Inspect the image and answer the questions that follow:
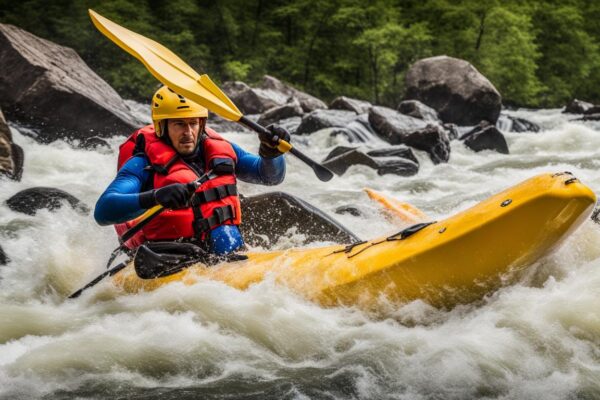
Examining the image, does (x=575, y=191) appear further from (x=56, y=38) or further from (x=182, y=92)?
(x=56, y=38)

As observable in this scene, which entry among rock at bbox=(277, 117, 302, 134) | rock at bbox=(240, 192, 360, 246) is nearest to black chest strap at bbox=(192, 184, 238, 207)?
rock at bbox=(240, 192, 360, 246)

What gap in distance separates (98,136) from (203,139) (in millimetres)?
5175

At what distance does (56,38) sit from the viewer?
18172 mm

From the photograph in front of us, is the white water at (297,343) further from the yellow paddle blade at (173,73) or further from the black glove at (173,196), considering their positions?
the yellow paddle blade at (173,73)

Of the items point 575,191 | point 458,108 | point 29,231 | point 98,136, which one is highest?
point 575,191

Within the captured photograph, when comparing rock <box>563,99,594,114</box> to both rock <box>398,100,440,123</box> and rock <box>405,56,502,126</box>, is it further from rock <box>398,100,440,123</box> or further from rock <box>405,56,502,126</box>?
rock <box>398,100,440,123</box>

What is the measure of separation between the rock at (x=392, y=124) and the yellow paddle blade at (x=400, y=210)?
221 inches

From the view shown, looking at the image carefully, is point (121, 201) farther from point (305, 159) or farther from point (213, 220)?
point (305, 159)

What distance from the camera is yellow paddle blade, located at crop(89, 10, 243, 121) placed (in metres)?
3.99

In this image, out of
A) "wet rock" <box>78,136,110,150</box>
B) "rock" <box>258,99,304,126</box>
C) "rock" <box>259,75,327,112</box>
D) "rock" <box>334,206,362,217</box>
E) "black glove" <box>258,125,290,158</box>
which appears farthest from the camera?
"rock" <box>259,75,327,112</box>

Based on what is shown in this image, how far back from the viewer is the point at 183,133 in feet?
12.5

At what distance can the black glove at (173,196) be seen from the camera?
3283 mm

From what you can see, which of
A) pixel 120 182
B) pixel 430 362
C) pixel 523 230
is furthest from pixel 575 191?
pixel 120 182

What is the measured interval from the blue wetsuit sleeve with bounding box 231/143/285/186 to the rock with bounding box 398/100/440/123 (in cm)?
907
